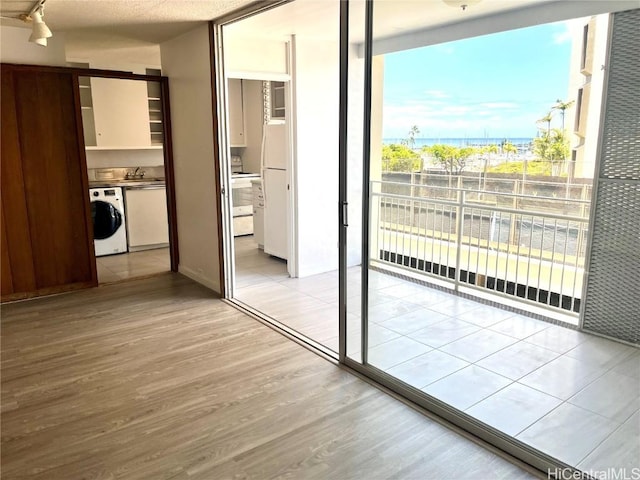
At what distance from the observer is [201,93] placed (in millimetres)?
4496

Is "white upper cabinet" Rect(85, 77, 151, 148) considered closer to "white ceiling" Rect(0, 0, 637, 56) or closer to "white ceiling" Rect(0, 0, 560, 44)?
"white ceiling" Rect(0, 0, 637, 56)

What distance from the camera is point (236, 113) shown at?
24.2 feet

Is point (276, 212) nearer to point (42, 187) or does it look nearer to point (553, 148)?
point (42, 187)

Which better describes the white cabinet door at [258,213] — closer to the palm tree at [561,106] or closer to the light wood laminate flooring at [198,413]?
the light wood laminate flooring at [198,413]

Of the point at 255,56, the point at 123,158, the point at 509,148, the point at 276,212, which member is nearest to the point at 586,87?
the point at 509,148

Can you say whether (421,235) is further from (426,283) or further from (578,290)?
(578,290)

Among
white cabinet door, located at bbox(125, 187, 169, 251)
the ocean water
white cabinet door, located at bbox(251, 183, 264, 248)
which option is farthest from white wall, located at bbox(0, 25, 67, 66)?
the ocean water

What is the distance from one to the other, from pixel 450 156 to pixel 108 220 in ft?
15.5

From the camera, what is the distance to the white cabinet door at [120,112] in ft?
20.5

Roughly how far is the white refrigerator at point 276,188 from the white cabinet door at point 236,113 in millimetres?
1824

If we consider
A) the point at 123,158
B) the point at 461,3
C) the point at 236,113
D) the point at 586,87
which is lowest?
the point at 123,158

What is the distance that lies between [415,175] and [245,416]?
172 centimetres

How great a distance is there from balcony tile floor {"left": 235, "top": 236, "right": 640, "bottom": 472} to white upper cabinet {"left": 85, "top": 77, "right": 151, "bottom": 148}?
355 centimetres

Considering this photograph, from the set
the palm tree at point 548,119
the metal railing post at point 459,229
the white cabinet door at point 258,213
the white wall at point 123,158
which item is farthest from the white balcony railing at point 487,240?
the white wall at point 123,158
